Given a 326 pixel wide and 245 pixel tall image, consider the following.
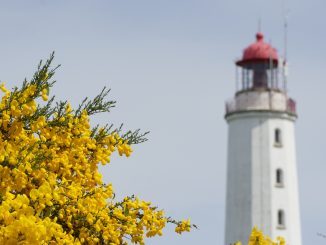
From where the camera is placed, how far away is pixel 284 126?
52406 millimetres

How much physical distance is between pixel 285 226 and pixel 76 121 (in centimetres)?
3789

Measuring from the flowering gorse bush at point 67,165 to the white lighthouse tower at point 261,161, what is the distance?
1407 inches

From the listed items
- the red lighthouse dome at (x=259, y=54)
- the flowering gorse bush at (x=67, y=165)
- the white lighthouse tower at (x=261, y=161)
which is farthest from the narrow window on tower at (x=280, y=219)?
the flowering gorse bush at (x=67, y=165)

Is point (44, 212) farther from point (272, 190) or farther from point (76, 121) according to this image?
point (272, 190)

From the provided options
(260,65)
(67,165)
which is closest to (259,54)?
(260,65)

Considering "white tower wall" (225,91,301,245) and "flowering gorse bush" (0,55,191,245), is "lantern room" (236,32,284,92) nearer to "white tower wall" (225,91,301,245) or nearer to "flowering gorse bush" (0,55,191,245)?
"white tower wall" (225,91,301,245)

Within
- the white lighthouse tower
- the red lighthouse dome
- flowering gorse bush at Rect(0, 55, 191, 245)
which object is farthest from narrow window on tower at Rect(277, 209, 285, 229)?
flowering gorse bush at Rect(0, 55, 191, 245)

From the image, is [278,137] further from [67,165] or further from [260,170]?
[67,165]

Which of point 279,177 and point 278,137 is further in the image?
point 278,137

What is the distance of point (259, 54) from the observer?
2104 inches

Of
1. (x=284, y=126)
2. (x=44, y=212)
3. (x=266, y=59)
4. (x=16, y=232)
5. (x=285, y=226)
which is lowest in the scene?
(x=16, y=232)

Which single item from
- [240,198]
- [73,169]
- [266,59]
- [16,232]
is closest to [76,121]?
[73,169]

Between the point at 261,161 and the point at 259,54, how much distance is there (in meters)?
5.76

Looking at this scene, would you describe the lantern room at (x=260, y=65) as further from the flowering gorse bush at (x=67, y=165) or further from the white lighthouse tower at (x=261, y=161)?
the flowering gorse bush at (x=67, y=165)
